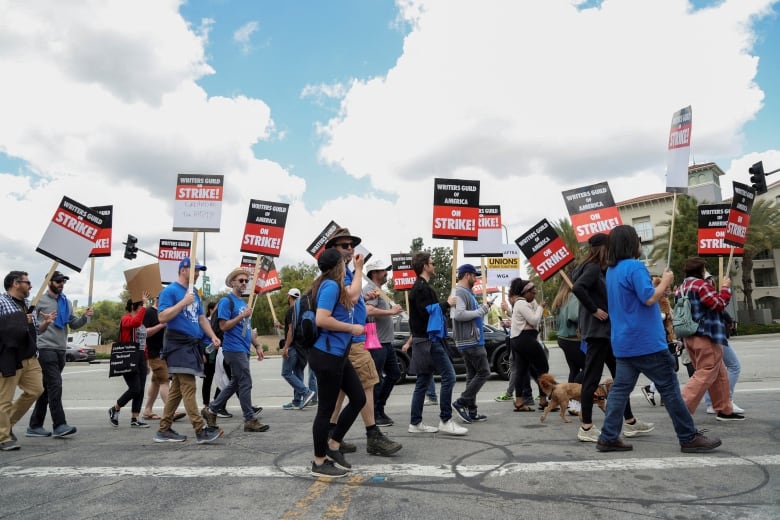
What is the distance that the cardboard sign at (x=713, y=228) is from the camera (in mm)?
9265

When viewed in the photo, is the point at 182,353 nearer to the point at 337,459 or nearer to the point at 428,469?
the point at 337,459

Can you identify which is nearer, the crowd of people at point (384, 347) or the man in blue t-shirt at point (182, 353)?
the crowd of people at point (384, 347)

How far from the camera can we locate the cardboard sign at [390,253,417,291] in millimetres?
14828

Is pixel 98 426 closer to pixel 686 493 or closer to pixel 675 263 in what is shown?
pixel 686 493

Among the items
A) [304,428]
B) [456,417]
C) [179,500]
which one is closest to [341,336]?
[179,500]

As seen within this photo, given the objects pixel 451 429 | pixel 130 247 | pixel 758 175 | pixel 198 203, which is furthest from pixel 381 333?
pixel 130 247

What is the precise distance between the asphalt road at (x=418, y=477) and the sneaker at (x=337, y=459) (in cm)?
11

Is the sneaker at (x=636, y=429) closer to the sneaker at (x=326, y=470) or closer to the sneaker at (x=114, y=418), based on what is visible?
the sneaker at (x=326, y=470)

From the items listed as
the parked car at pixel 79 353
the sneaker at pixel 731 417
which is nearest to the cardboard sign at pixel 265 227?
the sneaker at pixel 731 417

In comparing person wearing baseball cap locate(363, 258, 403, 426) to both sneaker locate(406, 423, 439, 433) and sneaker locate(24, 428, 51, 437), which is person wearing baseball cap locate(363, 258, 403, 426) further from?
sneaker locate(24, 428, 51, 437)

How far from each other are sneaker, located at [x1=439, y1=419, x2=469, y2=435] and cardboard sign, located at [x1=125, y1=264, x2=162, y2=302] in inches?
173

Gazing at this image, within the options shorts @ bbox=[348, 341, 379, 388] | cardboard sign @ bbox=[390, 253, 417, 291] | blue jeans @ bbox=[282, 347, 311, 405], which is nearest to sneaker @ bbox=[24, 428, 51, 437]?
blue jeans @ bbox=[282, 347, 311, 405]

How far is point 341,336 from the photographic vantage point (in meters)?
4.29

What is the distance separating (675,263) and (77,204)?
128ft
